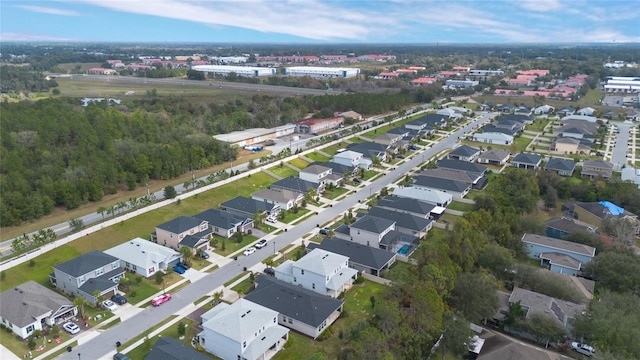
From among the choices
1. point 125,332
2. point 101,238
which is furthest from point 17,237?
point 125,332

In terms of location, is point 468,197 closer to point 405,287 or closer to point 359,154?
point 359,154

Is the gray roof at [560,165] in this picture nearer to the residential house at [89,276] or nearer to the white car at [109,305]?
the residential house at [89,276]

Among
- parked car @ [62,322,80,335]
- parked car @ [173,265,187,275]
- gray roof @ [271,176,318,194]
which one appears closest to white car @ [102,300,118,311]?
parked car @ [62,322,80,335]

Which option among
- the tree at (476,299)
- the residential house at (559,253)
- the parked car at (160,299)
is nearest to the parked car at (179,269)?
the parked car at (160,299)

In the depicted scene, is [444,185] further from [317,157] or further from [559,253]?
[317,157]

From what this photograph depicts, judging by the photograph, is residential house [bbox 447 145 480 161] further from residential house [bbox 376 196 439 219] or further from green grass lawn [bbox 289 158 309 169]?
green grass lawn [bbox 289 158 309 169]

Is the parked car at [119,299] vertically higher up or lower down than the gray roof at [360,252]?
lower down

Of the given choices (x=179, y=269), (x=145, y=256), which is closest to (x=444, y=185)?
(x=179, y=269)
